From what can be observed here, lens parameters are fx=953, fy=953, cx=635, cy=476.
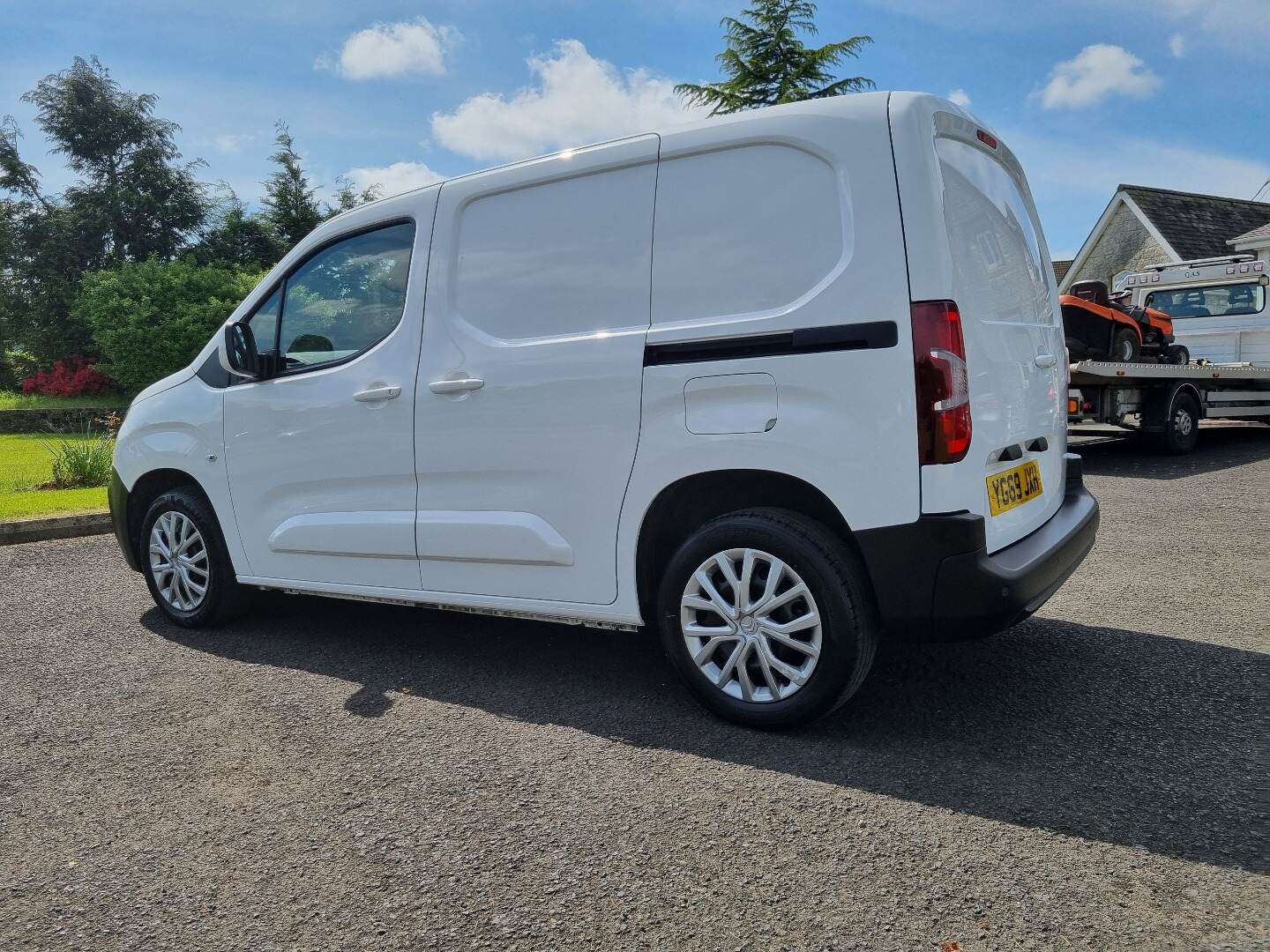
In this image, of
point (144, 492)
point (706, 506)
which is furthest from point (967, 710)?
point (144, 492)

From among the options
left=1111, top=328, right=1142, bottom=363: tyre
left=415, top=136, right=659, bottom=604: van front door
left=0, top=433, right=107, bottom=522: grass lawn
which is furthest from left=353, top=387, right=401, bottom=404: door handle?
left=1111, top=328, right=1142, bottom=363: tyre

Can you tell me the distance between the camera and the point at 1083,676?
3787mm

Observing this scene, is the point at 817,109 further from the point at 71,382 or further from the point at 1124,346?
the point at 71,382

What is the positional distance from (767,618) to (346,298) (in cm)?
251

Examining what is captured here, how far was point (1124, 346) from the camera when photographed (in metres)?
11.0

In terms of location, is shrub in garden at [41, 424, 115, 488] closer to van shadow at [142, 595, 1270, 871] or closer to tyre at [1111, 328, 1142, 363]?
van shadow at [142, 595, 1270, 871]

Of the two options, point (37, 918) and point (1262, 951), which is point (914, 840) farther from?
point (37, 918)

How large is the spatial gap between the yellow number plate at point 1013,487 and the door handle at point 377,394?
2.40 metres

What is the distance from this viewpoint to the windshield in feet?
46.0

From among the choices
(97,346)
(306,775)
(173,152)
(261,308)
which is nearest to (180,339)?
(97,346)

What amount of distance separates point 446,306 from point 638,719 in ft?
6.08

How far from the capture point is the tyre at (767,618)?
311 centimetres

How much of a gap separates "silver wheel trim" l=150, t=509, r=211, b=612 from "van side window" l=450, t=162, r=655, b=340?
2.11 meters

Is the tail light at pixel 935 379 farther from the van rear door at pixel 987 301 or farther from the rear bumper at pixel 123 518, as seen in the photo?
the rear bumper at pixel 123 518
